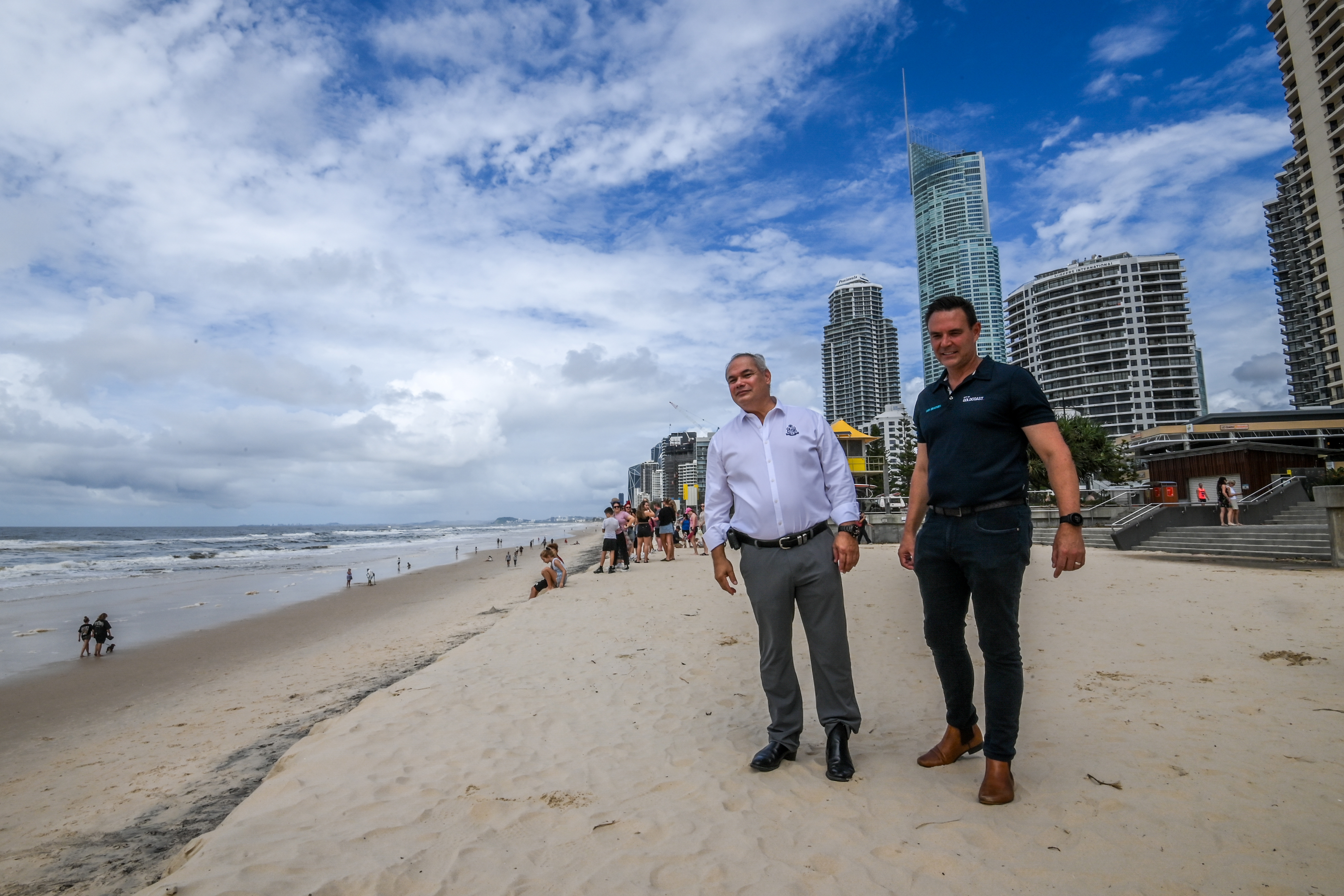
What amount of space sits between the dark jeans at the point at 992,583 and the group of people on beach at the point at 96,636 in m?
13.1

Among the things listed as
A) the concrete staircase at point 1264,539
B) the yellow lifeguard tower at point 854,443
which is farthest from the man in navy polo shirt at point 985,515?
the yellow lifeguard tower at point 854,443

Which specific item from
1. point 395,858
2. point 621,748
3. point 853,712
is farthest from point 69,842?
point 853,712

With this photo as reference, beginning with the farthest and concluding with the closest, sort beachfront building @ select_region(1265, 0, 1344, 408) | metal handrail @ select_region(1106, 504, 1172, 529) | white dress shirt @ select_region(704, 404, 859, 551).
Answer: beachfront building @ select_region(1265, 0, 1344, 408), metal handrail @ select_region(1106, 504, 1172, 529), white dress shirt @ select_region(704, 404, 859, 551)

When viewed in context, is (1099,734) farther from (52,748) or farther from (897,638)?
(52,748)

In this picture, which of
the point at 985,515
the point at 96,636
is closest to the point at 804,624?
the point at 985,515

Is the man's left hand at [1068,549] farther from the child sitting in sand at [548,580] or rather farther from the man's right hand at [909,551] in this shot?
the child sitting in sand at [548,580]

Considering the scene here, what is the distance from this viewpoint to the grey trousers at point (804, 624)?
2.98 metres

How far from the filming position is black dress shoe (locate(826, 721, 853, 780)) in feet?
9.44

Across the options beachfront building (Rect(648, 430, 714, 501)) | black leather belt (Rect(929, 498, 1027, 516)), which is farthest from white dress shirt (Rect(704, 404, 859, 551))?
beachfront building (Rect(648, 430, 714, 501))

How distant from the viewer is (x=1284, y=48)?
182 ft

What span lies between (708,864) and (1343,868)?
202 centimetres

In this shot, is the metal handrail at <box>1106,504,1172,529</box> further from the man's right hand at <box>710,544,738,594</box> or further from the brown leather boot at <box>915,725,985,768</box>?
the man's right hand at <box>710,544,738,594</box>

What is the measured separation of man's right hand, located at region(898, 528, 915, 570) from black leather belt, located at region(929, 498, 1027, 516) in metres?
0.29

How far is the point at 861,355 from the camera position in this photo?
5344 inches
